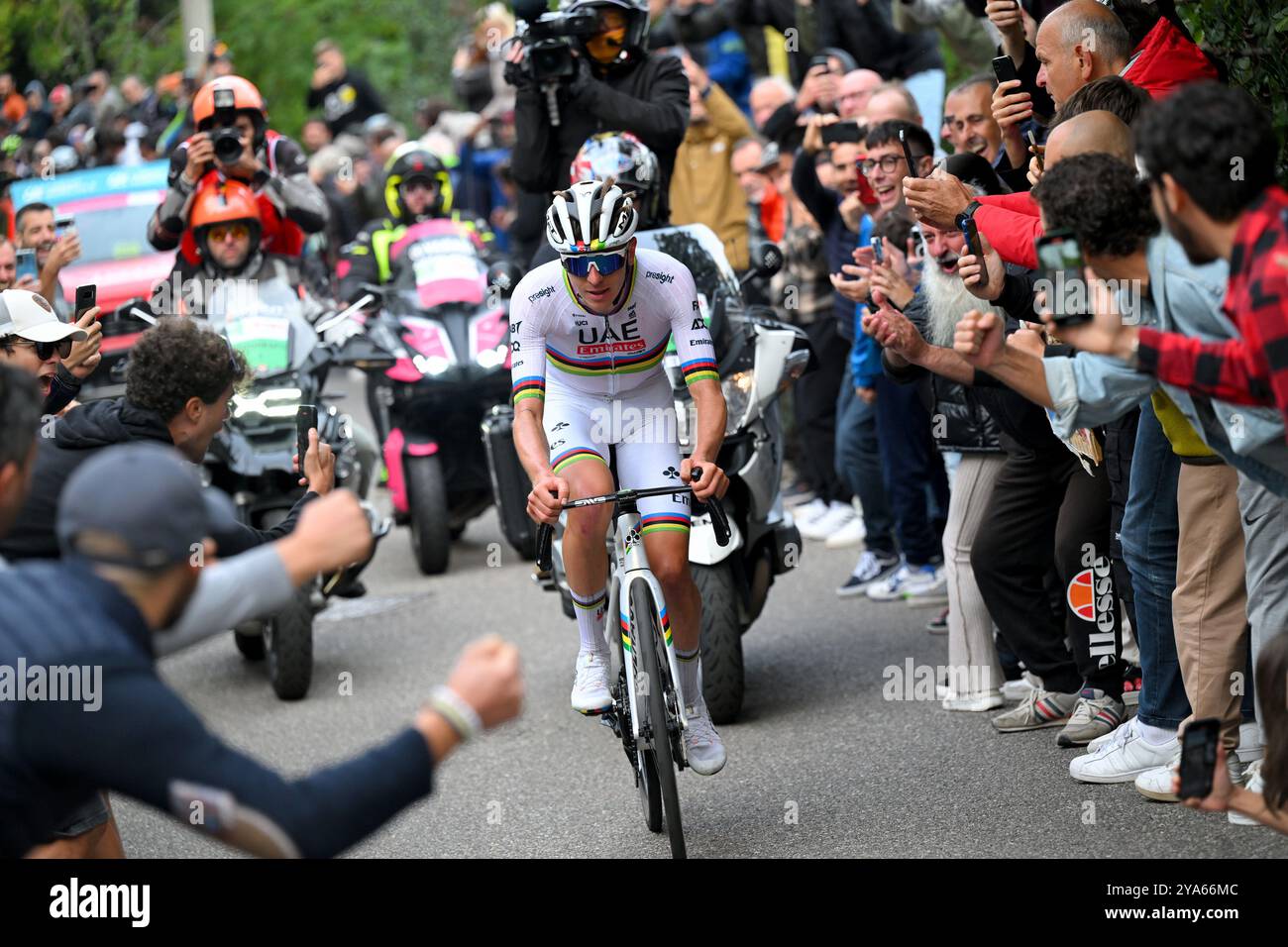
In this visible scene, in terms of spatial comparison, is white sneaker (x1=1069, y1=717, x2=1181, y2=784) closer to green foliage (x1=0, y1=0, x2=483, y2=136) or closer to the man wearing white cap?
the man wearing white cap

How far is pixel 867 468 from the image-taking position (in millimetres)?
10078

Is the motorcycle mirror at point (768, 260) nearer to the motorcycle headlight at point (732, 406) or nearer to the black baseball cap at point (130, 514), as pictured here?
the motorcycle headlight at point (732, 406)

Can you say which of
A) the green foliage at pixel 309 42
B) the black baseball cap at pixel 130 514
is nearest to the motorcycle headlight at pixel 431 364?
the black baseball cap at pixel 130 514

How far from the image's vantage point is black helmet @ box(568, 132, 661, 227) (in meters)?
8.43

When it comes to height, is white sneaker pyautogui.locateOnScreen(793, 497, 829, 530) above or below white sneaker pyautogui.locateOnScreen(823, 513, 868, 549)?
above

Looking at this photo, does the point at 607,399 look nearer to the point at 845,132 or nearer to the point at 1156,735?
the point at 1156,735

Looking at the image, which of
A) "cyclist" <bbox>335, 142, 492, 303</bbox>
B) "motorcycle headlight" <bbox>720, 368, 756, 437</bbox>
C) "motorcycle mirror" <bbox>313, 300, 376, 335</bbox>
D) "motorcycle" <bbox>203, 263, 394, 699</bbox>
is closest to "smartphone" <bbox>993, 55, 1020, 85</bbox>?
"motorcycle headlight" <bbox>720, 368, 756, 437</bbox>

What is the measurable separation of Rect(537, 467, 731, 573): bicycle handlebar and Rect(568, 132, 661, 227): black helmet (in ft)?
8.39

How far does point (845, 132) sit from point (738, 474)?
2980 mm

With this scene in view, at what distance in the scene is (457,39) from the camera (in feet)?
91.0

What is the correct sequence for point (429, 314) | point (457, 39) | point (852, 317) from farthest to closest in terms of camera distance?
1. point (457, 39)
2. point (429, 314)
3. point (852, 317)

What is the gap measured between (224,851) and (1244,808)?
3.84m
